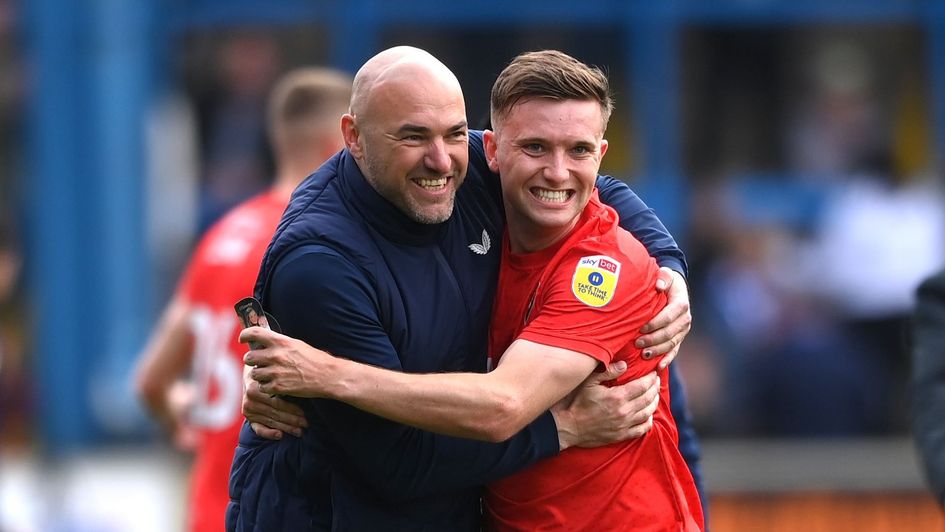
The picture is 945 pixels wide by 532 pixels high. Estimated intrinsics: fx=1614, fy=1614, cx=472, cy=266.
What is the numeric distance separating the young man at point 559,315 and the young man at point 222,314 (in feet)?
5.37

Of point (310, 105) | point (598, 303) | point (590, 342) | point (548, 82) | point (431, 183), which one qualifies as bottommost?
point (590, 342)

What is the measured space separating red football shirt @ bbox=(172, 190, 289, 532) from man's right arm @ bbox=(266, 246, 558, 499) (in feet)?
5.74

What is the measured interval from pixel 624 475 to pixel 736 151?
7.39 m

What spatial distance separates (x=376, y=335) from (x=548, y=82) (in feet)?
2.55

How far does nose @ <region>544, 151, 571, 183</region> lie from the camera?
161 inches

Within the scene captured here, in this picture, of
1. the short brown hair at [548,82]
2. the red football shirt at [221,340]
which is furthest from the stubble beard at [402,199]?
the red football shirt at [221,340]

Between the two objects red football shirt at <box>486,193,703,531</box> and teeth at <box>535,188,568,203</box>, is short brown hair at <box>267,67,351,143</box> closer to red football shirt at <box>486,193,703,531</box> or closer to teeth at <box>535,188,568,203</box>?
red football shirt at <box>486,193,703,531</box>

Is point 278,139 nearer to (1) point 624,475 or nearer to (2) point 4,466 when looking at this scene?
(1) point 624,475

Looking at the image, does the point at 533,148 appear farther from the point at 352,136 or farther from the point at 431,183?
the point at 352,136

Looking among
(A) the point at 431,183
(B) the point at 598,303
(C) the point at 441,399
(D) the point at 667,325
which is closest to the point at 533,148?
(A) the point at 431,183

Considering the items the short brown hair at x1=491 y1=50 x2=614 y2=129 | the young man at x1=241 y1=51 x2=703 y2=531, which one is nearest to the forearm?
the young man at x1=241 y1=51 x2=703 y2=531

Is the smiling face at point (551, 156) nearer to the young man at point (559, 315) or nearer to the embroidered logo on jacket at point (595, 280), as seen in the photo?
the young man at point (559, 315)

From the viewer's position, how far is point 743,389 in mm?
10016

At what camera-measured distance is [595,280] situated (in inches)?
Answer: 162
